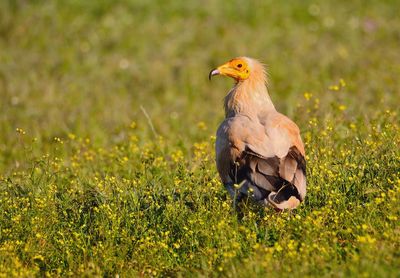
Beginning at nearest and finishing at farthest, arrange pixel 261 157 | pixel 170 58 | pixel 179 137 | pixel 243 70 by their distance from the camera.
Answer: pixel 261 157 → pixel 243 70 → pixel 179 137 → pixel 170 58

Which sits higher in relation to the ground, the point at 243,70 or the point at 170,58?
the point at 243,70

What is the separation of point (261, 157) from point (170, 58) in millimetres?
7916

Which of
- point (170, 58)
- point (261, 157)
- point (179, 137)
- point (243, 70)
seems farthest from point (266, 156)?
point (170, 58)

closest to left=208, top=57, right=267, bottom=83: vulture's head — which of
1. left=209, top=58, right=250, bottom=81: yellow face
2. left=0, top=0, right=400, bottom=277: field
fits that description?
left=209, top=58, right=250, bottom=81: yellow face

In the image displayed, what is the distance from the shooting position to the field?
565cm

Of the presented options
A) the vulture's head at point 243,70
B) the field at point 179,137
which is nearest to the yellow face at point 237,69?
the vulture's head at point 243,70

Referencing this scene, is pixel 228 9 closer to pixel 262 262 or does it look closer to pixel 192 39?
pixel 192 39

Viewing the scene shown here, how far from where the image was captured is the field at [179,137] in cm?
565

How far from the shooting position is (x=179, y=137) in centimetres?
912

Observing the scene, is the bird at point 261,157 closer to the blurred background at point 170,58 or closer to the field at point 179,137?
the field at point 179,137

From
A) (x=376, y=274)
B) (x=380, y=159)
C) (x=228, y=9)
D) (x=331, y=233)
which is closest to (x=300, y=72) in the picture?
(x=228, y=9)

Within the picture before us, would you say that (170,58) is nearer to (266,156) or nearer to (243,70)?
(243,70)

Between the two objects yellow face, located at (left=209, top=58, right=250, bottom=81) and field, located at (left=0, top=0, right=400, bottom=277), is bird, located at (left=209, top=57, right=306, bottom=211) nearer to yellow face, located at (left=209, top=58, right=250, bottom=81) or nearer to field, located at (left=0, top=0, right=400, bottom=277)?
field, located at (left=0, top=0, right=400, bottom=277)

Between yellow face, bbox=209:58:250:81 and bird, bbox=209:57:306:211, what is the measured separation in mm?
270
